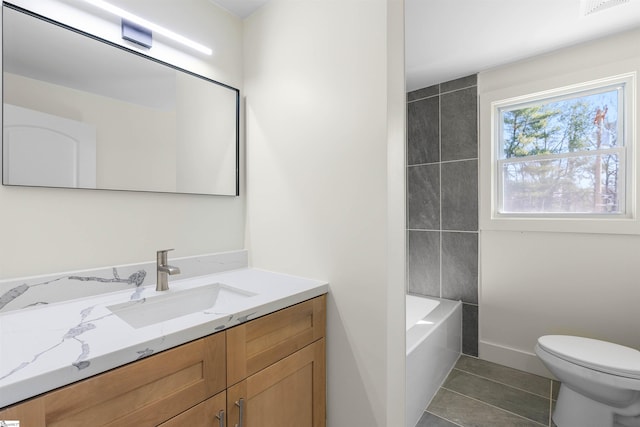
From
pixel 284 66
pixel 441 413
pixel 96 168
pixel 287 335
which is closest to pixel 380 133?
pixel 284 66

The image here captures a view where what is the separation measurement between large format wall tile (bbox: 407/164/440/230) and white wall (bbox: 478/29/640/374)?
372mm

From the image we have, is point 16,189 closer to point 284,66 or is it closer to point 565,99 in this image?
point 284,66

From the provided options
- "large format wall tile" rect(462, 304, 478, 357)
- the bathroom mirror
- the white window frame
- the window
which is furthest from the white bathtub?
the bathroom mirror

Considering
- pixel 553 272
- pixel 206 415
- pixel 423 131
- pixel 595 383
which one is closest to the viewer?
pixel 206 415

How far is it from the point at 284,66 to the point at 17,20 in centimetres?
99

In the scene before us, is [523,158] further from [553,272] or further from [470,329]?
[470,329]

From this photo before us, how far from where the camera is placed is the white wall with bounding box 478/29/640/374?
185 centimetres

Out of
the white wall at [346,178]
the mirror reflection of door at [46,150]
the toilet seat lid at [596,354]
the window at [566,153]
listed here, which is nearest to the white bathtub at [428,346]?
the white wall at [346,178]

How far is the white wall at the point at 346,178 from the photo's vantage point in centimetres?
114

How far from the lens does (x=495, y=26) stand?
70.9 inches

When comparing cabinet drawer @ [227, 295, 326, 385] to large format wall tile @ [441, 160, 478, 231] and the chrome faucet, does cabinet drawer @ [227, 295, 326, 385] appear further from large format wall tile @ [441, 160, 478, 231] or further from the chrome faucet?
large format wall tile @ [441, 160, 478, 231]

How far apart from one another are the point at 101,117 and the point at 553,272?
282 cm

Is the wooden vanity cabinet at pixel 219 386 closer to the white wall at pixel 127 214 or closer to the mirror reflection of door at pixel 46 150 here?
the white wall at pixel 127 214

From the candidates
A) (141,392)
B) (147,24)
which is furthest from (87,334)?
(147,24)
